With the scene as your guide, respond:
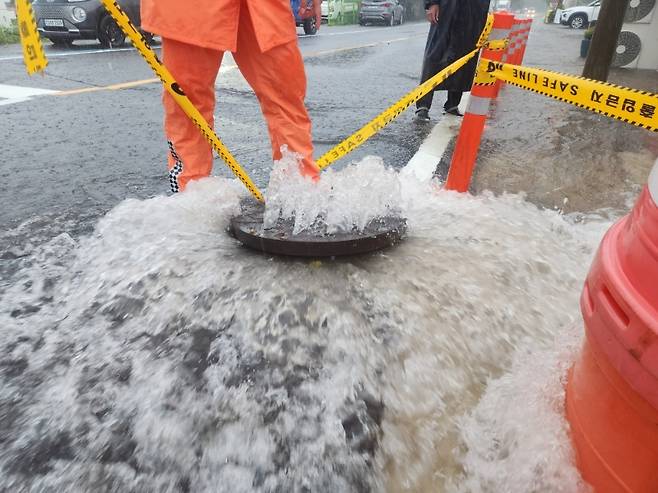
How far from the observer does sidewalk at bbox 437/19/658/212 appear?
10.1ft

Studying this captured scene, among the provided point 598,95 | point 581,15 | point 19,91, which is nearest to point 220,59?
point 598,95

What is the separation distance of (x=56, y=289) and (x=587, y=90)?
7.16ft

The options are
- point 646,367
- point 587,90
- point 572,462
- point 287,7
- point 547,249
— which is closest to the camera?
point 646,367

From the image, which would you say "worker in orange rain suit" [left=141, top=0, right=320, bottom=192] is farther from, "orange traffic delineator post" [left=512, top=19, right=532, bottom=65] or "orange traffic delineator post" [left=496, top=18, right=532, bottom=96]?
"orange traffic delineator post" [left=512, top=19, right=532, bottom=65]

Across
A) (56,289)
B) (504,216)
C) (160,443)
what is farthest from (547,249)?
(56,289)

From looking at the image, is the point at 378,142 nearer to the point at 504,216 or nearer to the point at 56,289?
the point at 504,216

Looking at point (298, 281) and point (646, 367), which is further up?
point (646, 367)

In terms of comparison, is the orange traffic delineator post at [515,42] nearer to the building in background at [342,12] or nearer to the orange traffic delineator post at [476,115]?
the orange traffic delineator post at [476,115]

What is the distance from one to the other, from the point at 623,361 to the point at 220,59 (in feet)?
6.95

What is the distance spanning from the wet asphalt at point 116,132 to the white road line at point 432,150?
10 cm

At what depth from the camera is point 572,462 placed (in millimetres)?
1185

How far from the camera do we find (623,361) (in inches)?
35.2

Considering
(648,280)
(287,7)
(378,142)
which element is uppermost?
(287,7)

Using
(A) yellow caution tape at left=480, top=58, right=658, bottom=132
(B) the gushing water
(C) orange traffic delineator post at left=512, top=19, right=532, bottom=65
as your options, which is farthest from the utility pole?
(B) the gushing water
